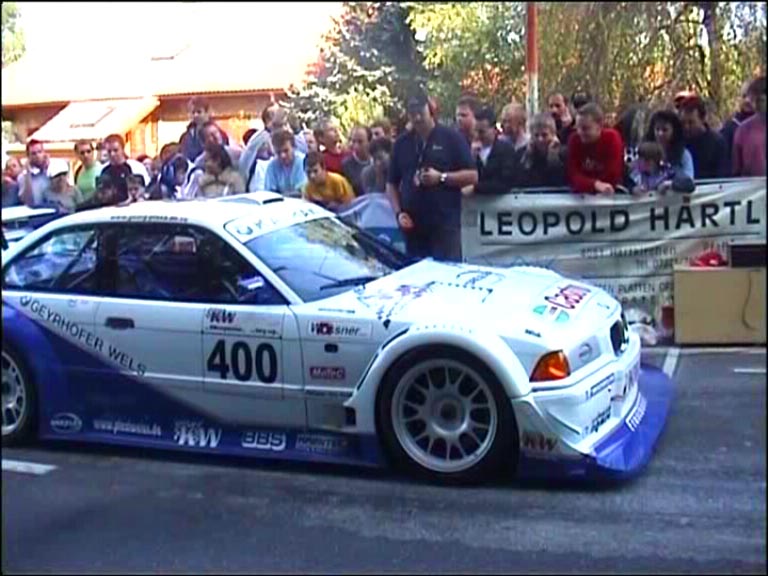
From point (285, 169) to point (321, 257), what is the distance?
408 mm

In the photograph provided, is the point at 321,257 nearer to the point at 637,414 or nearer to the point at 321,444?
the point at 321,444

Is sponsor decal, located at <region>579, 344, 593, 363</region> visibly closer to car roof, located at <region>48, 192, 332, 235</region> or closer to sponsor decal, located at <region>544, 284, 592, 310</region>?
sponsor decal, located at <region>544, 284, 592, 310</region>

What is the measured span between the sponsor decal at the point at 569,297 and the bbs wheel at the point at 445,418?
1.04 feet

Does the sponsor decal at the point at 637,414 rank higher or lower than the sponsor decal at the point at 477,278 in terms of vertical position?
lower

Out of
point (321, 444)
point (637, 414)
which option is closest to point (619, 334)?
point (637, 414)

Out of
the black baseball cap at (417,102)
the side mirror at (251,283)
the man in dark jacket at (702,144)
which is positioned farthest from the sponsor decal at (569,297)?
the black baseball cap at (417,102)

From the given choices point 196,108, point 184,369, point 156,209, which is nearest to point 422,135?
point 196,108

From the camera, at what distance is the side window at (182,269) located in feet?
13.3

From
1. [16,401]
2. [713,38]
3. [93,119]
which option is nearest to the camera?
[713,38]

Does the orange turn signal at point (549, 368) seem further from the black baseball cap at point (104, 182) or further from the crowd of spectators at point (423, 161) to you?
the black baseball cap at point (104, 182)

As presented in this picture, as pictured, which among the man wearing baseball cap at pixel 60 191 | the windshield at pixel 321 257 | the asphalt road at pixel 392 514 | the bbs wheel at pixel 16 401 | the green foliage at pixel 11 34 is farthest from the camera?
the windshield at pixel 321 257

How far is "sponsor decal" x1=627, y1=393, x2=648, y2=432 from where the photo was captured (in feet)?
13.1

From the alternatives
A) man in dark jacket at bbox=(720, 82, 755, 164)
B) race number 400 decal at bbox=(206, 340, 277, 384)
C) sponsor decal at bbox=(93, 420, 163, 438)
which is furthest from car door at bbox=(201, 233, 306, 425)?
man in dark jacket at bbox=(720, 82, 755, 164)

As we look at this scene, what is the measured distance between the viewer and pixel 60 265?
4.07 m
